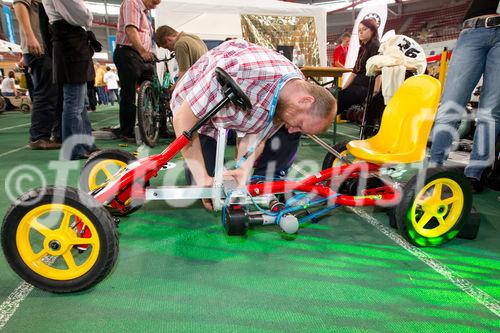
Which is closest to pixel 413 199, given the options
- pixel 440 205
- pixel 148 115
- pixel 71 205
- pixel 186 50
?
pixel 440 205

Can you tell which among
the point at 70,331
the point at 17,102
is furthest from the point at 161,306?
the point at 17,102

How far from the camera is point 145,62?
4.08 meters

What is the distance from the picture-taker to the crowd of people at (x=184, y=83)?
153cm

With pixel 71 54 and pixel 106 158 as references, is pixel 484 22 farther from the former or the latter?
pixel 71 54

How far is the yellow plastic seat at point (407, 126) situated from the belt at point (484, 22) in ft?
2.55

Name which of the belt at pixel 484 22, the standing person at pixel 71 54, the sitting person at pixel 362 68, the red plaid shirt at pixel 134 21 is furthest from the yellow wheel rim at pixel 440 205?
the red plaid shirt at pixel 134 21

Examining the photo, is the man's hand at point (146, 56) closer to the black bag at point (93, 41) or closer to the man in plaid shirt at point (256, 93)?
the black bag at point (93, 41)

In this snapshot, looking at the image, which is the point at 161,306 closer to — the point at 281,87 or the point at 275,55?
the point at 281,87

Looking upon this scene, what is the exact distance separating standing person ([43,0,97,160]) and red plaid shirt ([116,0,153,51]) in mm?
636

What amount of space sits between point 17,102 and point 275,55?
34.7 ft

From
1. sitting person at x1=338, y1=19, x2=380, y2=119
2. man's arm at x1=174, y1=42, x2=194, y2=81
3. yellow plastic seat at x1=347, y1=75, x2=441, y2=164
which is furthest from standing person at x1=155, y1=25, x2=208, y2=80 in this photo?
yellow plastic seat at x1=347, y1=75, x2=441, y2=164

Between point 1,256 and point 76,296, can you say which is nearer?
point 76,296

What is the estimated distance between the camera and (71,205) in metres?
1.25

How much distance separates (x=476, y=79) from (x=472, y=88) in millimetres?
64
